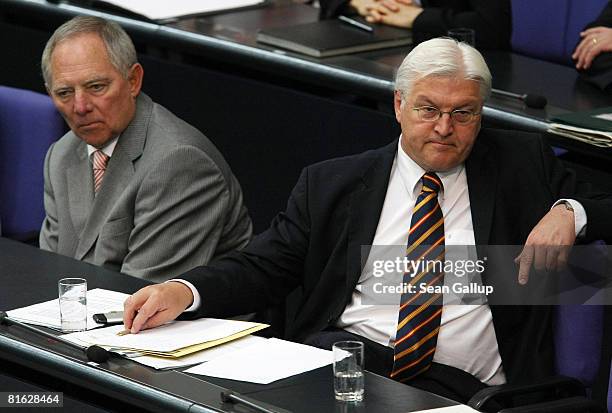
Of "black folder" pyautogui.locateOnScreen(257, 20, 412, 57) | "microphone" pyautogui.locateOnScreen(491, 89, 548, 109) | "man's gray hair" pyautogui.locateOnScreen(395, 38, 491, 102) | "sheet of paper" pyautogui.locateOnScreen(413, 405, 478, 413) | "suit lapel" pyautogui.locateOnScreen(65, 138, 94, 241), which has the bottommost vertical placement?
"suit lapel" pyautogui.locateOnScreen(65, 138, 94, 241)

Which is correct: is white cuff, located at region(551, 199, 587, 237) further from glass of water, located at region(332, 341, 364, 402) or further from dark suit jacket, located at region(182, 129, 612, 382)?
glass of water, located at region(332, 341, 364, 402)

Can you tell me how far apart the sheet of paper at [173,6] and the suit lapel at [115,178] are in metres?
1.49

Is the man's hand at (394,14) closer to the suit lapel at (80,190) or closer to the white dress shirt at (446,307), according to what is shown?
the suit lapel at (80,190)

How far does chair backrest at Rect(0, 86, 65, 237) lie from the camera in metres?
4.35

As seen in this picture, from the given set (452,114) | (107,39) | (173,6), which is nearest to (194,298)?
(452,114)

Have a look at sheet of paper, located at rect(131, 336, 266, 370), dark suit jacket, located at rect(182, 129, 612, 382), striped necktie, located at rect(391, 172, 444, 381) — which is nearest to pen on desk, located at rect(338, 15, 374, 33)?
dark suit jacket, located at rect(182, 129, 612, 382)

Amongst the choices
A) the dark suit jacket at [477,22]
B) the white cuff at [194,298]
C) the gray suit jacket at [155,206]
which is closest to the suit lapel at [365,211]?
the white cuff at [194,298]

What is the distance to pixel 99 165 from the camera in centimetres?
394

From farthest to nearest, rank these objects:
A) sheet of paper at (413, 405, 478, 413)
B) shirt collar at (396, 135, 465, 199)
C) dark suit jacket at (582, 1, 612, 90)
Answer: dark suit jacket at (582, 1, 612, 90)
shirt collar at (396, 135, 465, 199)
sheet of paper at (413, 405, 478, 413)

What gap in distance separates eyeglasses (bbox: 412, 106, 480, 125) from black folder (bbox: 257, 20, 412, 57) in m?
1.50

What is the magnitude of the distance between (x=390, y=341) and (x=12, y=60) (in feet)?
9.65

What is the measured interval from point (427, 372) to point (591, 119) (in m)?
1.07

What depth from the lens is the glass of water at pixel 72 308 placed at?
3.03 meters

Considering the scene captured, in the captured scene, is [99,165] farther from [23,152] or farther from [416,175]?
[416,175]
